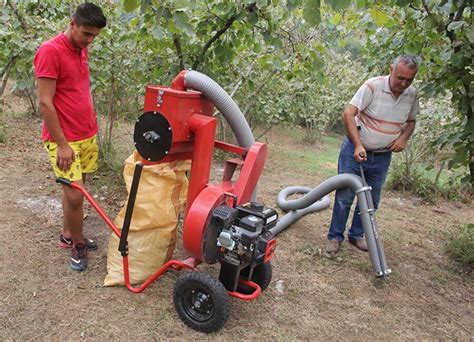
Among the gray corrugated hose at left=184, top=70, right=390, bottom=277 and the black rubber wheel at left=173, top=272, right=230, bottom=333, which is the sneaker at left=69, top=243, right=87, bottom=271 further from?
the gray corrugated hose at left=184, top=70, right=390, bottom=277

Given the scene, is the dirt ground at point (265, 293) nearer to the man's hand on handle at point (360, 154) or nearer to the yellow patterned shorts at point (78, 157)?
the yellow patterned shorts at point (78, 157)

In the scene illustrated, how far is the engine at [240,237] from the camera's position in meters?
2.06

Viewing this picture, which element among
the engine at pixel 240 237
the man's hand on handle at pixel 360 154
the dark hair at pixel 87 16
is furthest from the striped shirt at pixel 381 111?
the dark hair at pixel 87 16

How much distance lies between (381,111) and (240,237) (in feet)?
5.48

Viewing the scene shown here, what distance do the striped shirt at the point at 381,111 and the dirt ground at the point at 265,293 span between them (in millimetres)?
1035

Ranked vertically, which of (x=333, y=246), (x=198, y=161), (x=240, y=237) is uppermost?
(x=198, y=161)

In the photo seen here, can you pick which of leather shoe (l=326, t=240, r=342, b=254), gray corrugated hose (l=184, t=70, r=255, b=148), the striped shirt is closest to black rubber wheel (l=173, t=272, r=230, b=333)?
gray corrugated hose (l=184, t=70, r=255, b=148)

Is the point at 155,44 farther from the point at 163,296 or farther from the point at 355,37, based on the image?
the point at 355,37

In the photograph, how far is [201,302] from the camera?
2.20 metres

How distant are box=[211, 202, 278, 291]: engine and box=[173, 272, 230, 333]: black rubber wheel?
0.39 ft

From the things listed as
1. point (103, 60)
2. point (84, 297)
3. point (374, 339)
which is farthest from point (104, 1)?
point (374, 339)

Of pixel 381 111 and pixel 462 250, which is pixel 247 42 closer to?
pixel 381 111

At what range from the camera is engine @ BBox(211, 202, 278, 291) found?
6.75 ft

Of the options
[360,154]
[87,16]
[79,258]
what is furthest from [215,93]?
[79,258]
